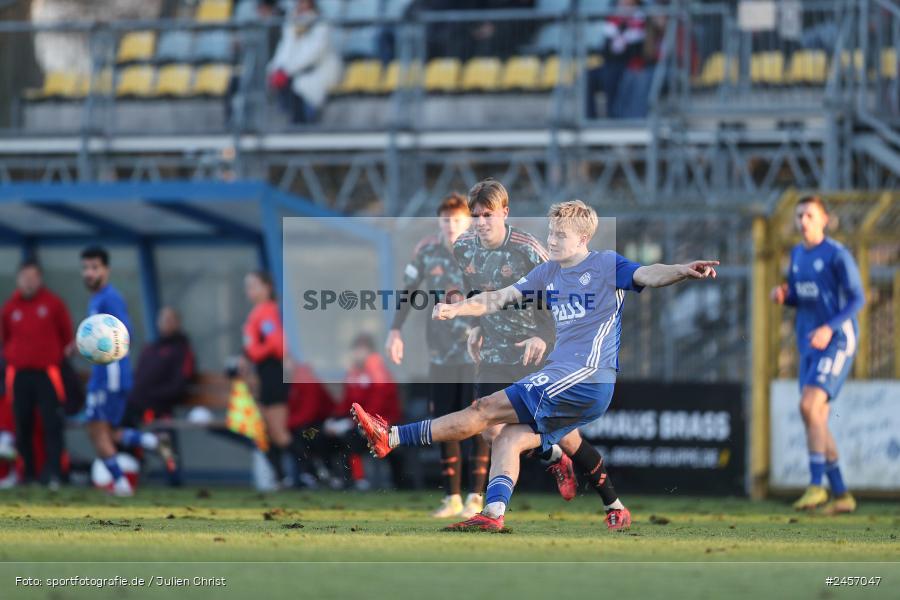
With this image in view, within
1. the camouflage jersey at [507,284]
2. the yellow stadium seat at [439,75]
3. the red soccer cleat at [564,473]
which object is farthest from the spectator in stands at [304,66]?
the red soccer cleat at [564,473]

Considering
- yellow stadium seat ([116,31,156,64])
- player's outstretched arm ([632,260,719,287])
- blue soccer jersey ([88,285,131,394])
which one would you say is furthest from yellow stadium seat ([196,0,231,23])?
player's outstretched arm ([632,260,719,287])

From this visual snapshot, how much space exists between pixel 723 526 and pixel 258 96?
538 inches

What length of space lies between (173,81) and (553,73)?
19.0 feet

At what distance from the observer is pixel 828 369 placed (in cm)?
1239

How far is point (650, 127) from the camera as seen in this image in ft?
66.8

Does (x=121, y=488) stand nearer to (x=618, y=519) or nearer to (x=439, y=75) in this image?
(x=618, y=519)

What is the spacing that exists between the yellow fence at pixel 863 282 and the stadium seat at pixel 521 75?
27.4ft

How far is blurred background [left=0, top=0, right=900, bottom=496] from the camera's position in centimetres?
1515

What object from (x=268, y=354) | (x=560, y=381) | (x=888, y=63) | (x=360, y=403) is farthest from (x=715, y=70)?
(x=560, y=381)

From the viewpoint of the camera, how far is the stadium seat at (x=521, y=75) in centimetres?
2275

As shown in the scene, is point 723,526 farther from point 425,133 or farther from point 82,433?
point 425,133

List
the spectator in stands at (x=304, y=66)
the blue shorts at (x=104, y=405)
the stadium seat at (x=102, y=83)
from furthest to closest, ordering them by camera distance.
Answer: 1. the stadium seat at (x=102, y=83)
2. the spectator in stands at (x=304, y=66)
3. the blue shorts at (x=104, y=405)

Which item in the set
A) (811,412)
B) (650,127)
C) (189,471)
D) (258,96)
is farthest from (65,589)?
(258,96)

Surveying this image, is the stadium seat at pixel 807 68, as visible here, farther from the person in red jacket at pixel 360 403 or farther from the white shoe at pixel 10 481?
the white shoe at pixel 10 481
